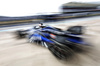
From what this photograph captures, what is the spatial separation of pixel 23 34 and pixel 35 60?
225cm

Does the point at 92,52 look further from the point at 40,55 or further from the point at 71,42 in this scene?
the point at 40,55

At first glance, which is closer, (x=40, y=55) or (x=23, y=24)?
(x=40, y=55)

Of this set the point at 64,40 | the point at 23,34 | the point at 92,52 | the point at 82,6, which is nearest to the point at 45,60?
the point at 64,40

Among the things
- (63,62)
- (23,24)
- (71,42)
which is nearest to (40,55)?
(63,62)

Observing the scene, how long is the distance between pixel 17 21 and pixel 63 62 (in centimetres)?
741

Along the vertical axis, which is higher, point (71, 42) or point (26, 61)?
point (71, 42)

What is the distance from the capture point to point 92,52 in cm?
216

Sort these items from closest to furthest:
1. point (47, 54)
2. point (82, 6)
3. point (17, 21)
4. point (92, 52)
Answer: point (92, 52)
point (47, 54)
point (17, 21)
point (82, 6)

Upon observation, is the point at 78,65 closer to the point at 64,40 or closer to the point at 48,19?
the point at 64,40

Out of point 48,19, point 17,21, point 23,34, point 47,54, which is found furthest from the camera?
point 48,19

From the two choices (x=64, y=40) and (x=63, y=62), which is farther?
(x=64, y=40)

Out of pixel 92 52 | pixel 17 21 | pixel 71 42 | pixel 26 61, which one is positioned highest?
pixel 17 21

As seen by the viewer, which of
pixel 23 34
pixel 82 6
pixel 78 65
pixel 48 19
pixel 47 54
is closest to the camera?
pixel 78 65

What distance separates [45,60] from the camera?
6.68 ft
